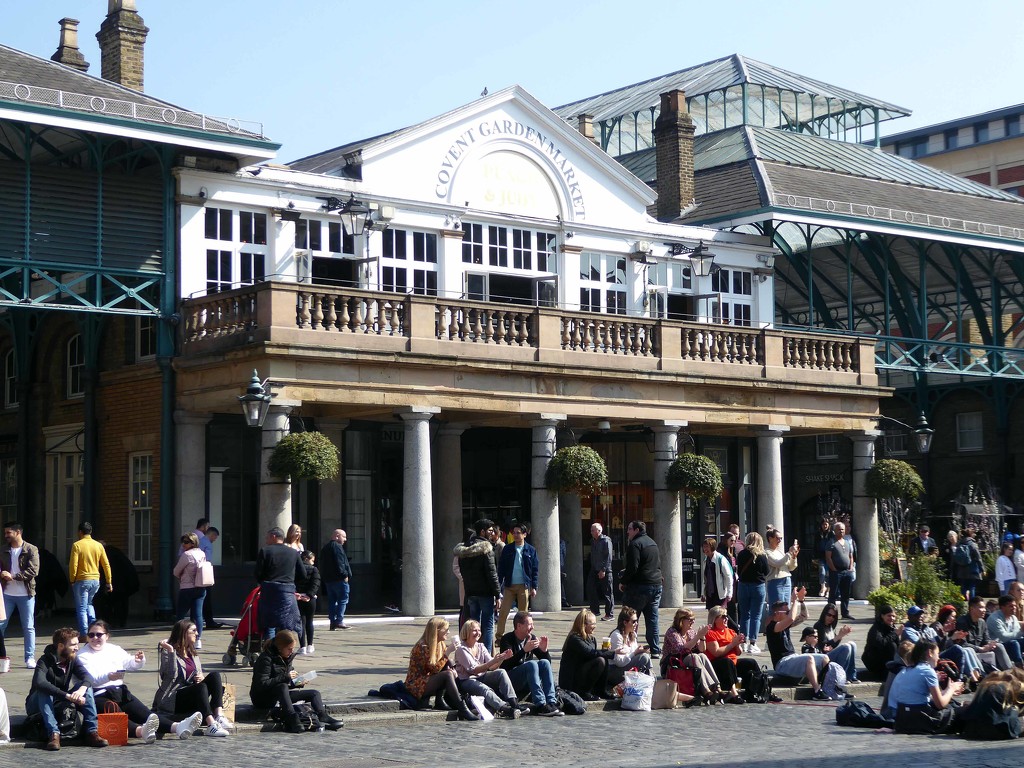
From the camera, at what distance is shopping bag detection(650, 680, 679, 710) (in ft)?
57.8

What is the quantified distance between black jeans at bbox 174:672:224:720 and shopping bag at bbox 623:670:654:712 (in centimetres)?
452

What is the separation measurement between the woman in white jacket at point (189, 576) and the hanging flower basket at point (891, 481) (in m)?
14.9

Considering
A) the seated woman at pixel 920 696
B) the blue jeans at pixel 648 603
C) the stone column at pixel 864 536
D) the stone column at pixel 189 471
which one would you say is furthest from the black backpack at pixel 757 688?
the stone column at pixel 864 536

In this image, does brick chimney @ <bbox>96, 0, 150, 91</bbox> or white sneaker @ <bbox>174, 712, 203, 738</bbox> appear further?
brick chimney @ <bbox>96, 0, 150, 91</bbox>

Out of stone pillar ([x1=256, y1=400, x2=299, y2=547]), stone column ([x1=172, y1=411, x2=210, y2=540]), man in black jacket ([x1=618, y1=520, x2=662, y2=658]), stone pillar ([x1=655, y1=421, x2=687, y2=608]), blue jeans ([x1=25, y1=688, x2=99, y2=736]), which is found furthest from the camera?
stone pillar ([x1=655, y1=421, x2=687, y2=608])

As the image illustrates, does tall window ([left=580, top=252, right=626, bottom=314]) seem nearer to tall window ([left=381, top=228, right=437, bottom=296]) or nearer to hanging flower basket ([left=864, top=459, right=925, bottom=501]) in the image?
tall window ([left=381, top=228, right=437, bottom=296])

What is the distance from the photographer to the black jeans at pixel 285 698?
15281 mm

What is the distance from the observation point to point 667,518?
2938 centimetres

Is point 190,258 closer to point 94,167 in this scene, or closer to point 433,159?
point 94,167

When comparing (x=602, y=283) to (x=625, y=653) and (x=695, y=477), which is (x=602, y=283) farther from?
(x=625, y=653)

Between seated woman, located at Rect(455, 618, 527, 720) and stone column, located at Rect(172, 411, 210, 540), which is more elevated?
stone column, located at Rect(172, 411, 210, 540)

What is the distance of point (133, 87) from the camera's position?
3077 centimetres

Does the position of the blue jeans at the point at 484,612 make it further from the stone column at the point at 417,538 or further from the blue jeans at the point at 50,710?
the stone column at the point at 417,538

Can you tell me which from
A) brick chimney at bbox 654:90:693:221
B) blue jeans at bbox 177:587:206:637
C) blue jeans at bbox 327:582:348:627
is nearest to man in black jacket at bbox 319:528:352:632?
blue jeans at bbox 327:582:348:627
